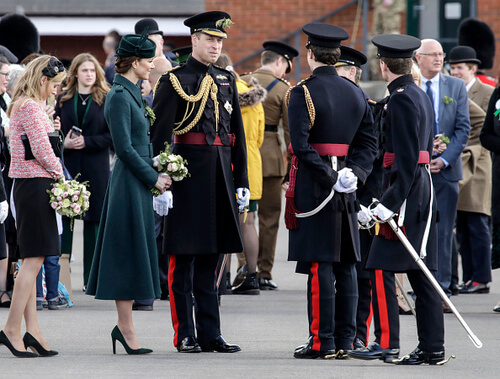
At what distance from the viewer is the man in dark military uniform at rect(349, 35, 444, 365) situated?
6.83 metres

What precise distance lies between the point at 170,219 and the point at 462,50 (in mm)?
5046

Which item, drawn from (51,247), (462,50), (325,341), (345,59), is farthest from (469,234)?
(51,247)

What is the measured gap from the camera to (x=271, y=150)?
10.8 meters

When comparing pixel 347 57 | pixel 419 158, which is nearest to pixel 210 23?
pixel 347 57

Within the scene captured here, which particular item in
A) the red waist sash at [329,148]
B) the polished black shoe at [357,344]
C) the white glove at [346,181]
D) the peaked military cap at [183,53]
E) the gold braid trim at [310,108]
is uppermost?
the peaked military cap at [183,53]

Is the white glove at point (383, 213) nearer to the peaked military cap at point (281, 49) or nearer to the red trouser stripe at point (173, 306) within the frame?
the red trouser stripe at point (173, 306)

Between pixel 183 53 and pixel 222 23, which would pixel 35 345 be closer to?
pixel 222 23

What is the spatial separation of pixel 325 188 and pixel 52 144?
2.16m

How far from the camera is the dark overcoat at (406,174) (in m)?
6.82

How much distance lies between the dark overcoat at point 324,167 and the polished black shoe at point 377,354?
23.3 inches

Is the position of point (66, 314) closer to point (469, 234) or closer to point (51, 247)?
point (51, 247)

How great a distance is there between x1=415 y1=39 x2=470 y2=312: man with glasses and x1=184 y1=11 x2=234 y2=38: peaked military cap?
2.66 metres

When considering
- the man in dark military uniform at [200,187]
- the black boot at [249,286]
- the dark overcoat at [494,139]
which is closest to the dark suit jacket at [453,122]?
the dark overcoat at [494,139]

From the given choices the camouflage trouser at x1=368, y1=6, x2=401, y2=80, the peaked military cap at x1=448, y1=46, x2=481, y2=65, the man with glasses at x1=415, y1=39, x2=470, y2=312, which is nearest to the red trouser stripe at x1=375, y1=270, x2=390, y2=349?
the man with glasses at x1=415, y1=39, x2=470, y2=312
